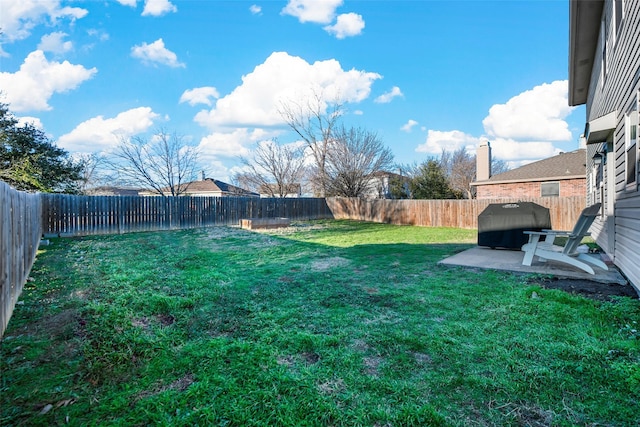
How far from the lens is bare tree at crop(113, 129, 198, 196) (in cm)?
1839

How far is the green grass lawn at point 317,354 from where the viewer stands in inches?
65.4

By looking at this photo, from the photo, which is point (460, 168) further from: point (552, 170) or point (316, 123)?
point (316, 123)

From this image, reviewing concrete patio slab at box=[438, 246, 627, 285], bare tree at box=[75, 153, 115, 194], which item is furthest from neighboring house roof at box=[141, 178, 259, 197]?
concrete patio slab at box=[438, 246, 627, 285]

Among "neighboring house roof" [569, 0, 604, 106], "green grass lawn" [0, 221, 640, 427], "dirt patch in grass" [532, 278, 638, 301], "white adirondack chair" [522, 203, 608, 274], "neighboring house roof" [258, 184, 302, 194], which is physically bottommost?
"green grass lawn" [0, 221, 640, 427]

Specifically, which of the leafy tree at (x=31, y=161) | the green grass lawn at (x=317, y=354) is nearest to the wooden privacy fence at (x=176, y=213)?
the green grass lawn at (x=317, y=354)

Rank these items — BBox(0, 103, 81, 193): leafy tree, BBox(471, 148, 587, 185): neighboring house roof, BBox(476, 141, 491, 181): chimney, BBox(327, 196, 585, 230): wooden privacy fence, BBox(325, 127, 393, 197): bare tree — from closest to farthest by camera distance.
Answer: BBox(0, 103, 81, 193): leafy tree < BBox(327, 196, 585, 230): wooden privacy fence < BBox(471, 148, 587, 185): neighboring house roof < BBox(476, 141, 491, 181): chimney < BBox(325, 127, 393, 197): bare tree

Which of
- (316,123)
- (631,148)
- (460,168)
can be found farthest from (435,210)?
(460,168)

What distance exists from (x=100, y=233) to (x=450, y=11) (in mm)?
14450

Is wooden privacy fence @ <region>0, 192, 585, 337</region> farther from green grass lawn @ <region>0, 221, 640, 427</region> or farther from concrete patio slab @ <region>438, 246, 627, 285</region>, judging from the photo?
concrete patio slab @ <region>438, 246, 627, 285</region>

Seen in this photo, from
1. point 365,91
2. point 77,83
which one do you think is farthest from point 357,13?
point 77,83

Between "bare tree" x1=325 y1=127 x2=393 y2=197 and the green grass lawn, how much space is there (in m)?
17.4

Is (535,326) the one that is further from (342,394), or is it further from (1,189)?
(1,189)

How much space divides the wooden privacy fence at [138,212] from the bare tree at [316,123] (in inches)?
253

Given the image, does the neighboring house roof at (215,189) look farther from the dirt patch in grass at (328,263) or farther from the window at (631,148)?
the window at (631,148)
